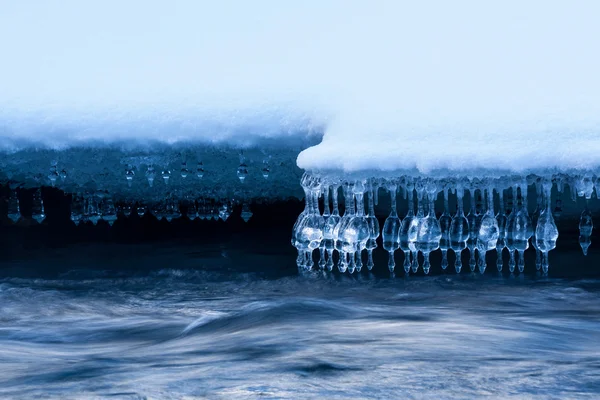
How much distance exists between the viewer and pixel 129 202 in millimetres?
8789

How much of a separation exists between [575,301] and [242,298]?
2680 millimetres

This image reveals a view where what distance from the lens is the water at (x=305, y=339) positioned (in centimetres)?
406

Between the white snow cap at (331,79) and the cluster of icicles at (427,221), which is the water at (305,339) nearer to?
the cluster of icicles at (427,221)

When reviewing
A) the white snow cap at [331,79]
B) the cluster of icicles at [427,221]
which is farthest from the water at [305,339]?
the white snow cap at [331,79]

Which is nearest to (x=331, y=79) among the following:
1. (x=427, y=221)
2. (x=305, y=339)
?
(x=427, y=221)

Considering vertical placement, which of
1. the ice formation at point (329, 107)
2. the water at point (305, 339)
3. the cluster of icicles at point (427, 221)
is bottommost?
the water at point (305, 339)

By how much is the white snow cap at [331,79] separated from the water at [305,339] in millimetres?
1068

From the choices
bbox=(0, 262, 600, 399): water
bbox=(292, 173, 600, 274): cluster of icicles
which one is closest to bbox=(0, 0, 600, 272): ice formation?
bbox=(292, 173, 600, 274): cluster of icicles

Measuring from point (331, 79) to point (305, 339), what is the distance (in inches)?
86.7

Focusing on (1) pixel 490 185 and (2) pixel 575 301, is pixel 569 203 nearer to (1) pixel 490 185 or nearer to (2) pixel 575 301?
(2) pixel 575 301

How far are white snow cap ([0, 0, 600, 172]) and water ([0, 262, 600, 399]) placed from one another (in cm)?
107

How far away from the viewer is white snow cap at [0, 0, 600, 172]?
5582 mm

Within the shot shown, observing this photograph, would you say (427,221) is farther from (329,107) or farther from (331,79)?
(331,79)

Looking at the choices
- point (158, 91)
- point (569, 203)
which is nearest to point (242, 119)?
point (158, 91)
